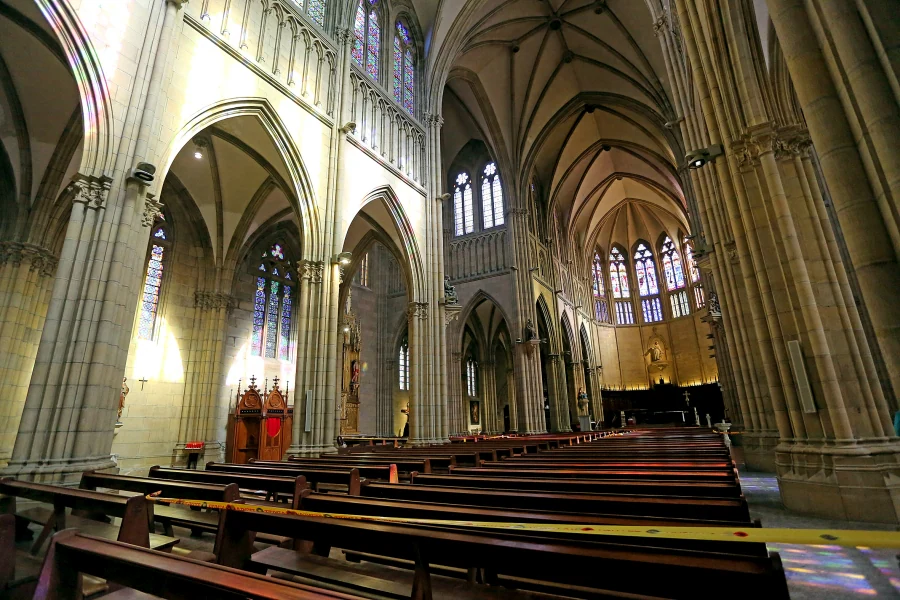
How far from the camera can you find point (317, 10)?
36.9 ft

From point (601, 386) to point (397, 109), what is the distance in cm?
2333

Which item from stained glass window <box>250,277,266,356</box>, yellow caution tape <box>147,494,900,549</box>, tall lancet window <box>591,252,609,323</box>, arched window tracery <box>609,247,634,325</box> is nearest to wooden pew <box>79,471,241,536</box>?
yellow caution tape <box>147,494,900,549</box>

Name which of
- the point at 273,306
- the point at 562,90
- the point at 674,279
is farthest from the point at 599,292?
the point at 273,306

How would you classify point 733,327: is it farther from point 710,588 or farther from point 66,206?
point 66,206

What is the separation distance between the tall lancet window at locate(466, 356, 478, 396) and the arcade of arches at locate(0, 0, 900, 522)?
0.55m

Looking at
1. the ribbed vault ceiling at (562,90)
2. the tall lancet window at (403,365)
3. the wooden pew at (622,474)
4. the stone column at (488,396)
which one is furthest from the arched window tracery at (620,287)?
the wooden pew at (622,474)

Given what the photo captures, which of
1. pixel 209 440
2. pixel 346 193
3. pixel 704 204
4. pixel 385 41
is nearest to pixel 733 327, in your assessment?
pixel 704 204

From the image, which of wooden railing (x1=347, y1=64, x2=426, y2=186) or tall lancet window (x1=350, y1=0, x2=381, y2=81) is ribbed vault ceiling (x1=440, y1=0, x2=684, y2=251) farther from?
wooden railing (x1=347, y1=64, x2=426, y2=186)

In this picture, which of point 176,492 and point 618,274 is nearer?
point 176,492

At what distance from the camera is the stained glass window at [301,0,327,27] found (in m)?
11.0

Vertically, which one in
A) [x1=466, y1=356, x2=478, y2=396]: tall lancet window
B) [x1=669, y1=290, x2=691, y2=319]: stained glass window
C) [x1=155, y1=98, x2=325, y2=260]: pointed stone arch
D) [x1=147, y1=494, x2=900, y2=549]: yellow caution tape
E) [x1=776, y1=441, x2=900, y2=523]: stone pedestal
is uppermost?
[x1=669, y1=290, x2=691, y2=319]: stained glass window

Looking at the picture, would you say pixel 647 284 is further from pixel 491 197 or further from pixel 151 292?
pixel 151 292

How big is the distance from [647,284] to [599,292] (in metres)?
3.78

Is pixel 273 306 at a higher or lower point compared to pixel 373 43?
lower
